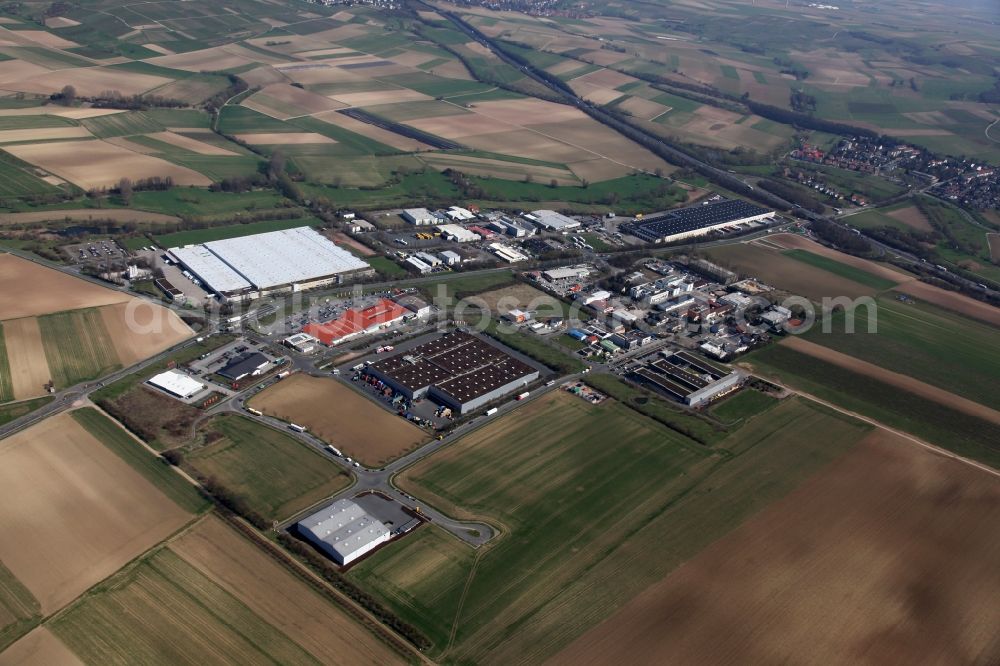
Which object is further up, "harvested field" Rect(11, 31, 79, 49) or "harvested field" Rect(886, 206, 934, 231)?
"harvested field" Rect(11, 31, 79, 49)

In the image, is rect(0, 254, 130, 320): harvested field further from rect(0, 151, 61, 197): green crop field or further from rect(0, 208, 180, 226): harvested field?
rect(0, 151, 61, 197): green crop field

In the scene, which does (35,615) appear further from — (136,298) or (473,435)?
(136,298)

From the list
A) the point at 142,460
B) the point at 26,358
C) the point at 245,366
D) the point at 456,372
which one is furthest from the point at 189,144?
the point at 142,460

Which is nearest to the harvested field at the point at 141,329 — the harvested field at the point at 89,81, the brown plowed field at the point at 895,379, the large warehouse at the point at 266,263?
the large warehouse at the point at 266,263

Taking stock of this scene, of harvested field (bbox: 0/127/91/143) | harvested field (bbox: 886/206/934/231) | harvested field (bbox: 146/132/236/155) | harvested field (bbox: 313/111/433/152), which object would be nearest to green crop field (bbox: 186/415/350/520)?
harvested field (bbox: 146/132/236/155)

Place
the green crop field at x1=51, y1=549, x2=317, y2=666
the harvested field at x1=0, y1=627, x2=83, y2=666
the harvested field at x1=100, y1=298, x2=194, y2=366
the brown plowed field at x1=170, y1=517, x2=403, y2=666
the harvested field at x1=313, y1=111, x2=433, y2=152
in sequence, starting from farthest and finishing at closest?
the harvested field at x1=313, y1=111, x2=433, y2=152, the harvested field at x1=100, y1=298, x2=194, y2=366, the brown plowed field at x1=170, y1=517, x2=403, y2=666, the green crop field at x1=51, y1=549, x2=317, y2=666, the harvested field at x1=0, y1=627, x2=83, y2=666

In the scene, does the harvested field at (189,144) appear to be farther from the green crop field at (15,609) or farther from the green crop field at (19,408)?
the green crop field at (15,609)
